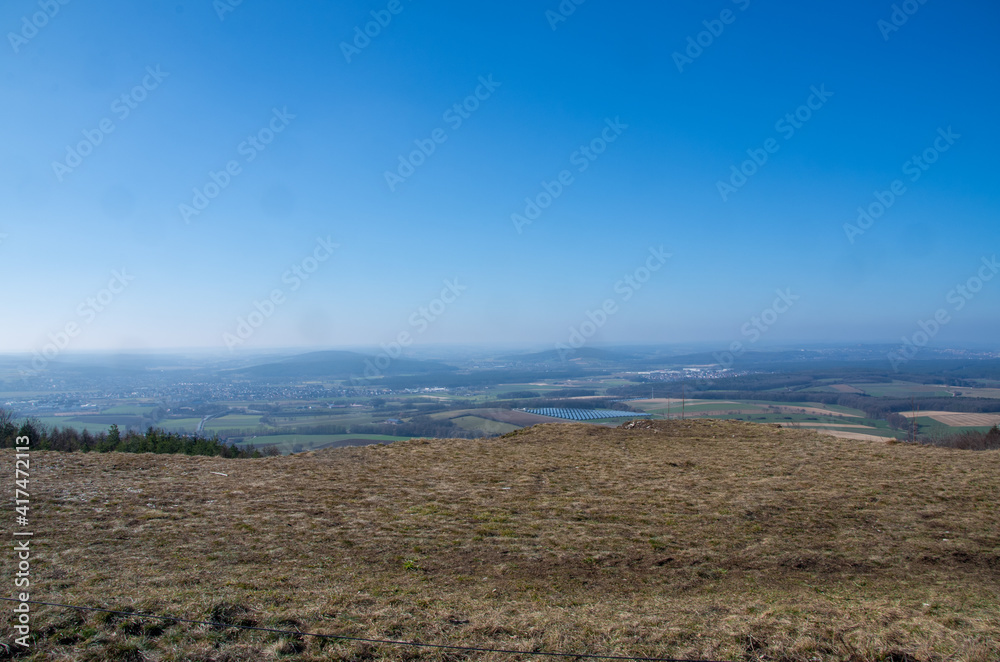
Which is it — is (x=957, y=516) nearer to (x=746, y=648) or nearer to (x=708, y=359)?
(x=746, y=648)

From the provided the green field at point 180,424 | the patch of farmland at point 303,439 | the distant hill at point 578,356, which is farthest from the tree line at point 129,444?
the distant hill at point 578,356

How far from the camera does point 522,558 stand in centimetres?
826

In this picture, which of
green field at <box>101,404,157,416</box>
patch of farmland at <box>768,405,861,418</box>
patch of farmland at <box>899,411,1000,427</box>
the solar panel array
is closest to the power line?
the solar panel array

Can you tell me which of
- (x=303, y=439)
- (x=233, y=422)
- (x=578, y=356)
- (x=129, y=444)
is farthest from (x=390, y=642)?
(x=578, y=356)

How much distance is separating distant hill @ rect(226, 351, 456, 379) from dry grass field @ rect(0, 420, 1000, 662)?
97.7 m

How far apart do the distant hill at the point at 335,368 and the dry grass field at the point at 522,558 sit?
9767cm

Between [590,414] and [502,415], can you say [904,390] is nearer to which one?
[590,414]

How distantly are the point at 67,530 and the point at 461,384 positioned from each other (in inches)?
3542

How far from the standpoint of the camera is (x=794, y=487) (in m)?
13.0

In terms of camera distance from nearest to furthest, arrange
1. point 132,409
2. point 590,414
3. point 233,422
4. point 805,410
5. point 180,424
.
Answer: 1. point 590,414
2. point 805,410
3. point 180,424
4. point 233,422
5. point 132,409

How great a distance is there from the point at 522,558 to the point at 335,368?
116692mm

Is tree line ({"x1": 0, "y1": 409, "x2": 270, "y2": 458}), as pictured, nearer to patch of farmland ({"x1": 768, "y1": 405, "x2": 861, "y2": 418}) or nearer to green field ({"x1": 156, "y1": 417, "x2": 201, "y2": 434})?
green field ({"x1": 156, "y1": 417, "x2": 201, "y2": 434})

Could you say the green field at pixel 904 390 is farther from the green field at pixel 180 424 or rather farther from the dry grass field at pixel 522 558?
the green field at pixel 180 424

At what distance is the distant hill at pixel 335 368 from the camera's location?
10781 cm
